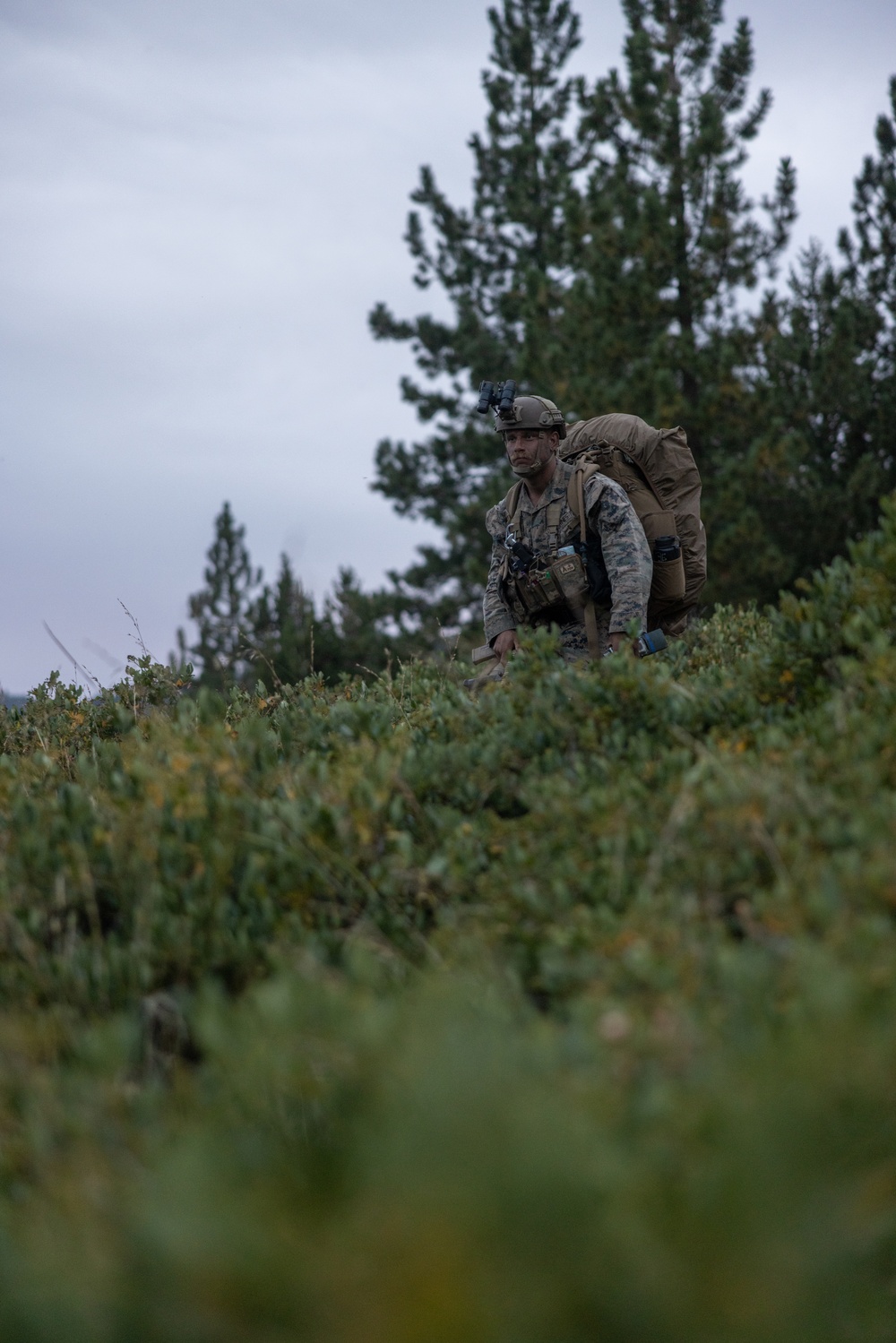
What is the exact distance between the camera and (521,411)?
7684mm

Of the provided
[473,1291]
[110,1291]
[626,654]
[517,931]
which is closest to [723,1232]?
[473,1291]

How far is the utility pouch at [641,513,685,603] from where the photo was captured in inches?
315

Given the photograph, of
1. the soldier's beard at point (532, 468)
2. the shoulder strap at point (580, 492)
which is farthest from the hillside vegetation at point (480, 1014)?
the soldier's beard at point (532, 468)

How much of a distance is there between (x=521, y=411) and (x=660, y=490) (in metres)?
1.27

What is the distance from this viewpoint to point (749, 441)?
19.0m

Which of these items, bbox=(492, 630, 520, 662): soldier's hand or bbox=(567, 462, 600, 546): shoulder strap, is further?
bbox=(492, 630, 520, 662): soldier's hand

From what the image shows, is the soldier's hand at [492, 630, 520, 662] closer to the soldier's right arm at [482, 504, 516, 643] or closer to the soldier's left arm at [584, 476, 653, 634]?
the soldier's right arm at [482, 504, 516, 643]

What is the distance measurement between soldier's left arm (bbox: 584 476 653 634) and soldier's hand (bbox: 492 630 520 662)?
80 cm

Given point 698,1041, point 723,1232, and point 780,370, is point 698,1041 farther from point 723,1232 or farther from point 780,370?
point 780,370

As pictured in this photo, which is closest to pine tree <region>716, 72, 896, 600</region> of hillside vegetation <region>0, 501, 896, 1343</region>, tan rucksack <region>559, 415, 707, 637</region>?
tan rucksack <region>559, 415, 707, 637</region>

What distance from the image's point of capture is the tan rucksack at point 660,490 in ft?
26.5

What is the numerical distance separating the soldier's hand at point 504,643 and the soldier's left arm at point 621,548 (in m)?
0.80

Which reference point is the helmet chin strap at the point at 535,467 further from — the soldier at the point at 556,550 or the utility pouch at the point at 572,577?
the utility pouch at the point at 572,577

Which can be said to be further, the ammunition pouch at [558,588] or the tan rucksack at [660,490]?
the tan rucksack at [660,490]
